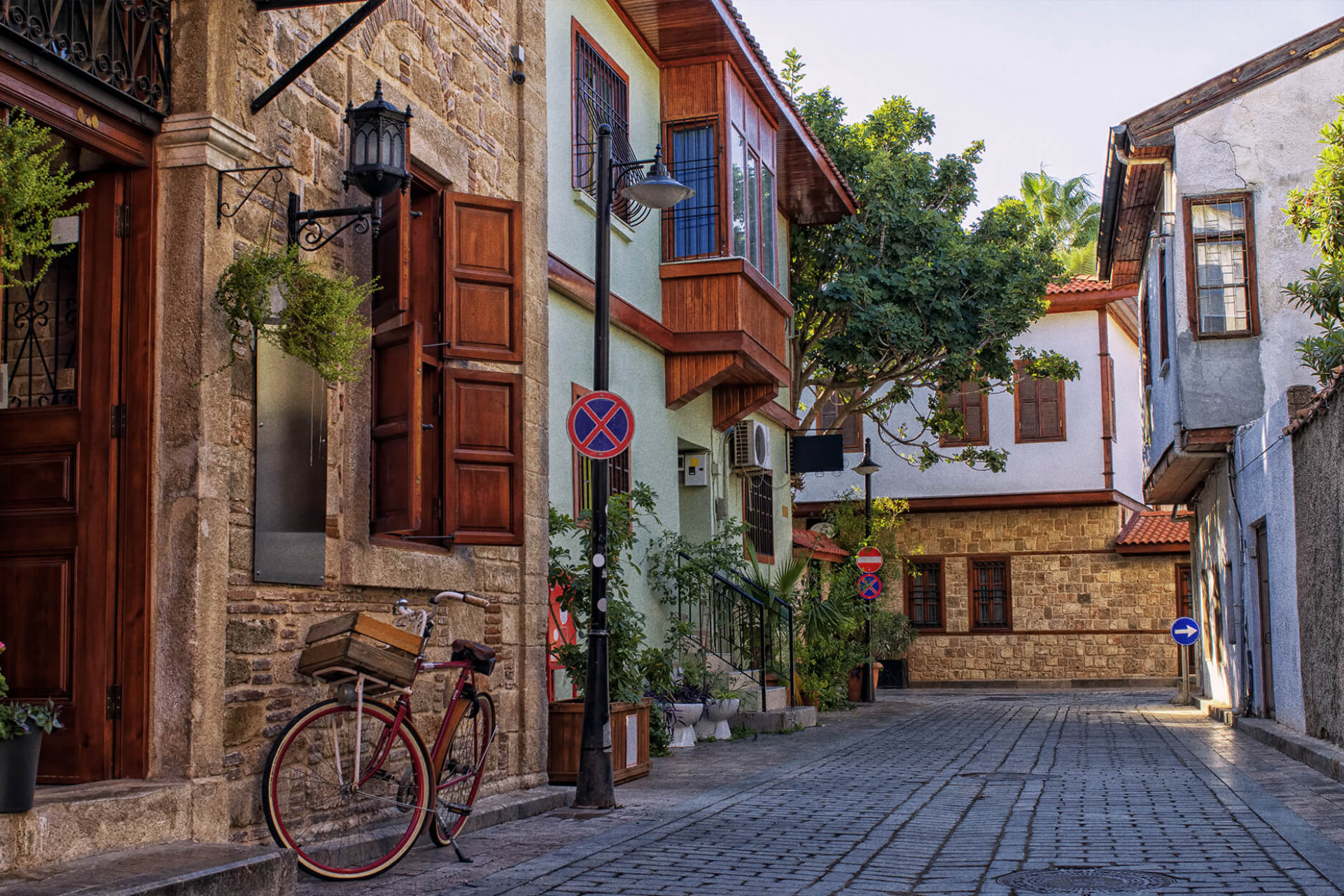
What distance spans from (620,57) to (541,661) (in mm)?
7230

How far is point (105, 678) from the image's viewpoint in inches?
241

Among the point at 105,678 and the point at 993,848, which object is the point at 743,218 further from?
the point at 105,678

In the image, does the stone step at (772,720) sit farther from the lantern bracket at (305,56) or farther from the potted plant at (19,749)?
the potted plant at (19,749)

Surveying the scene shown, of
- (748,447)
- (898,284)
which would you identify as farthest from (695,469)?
(898,284)

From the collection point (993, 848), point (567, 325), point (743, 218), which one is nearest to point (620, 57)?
point (743, 218)

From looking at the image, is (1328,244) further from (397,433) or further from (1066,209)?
(1066,209)

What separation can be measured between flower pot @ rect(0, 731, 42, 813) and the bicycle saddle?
→ 2632 mm

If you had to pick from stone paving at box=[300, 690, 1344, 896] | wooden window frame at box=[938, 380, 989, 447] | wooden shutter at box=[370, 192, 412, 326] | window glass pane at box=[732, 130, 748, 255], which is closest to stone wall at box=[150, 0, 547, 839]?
wooden shutter at box=[370, 192, 412, 326]

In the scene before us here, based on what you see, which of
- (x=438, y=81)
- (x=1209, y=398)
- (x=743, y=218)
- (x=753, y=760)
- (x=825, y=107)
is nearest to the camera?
(x=438, y=81)

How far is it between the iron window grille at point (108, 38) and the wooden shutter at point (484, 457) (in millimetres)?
2904

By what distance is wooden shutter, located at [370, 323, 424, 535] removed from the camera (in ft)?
25.1

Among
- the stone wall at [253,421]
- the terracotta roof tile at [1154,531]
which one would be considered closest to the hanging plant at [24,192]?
the stone wall at [253,421]

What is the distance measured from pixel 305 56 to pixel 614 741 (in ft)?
18.5

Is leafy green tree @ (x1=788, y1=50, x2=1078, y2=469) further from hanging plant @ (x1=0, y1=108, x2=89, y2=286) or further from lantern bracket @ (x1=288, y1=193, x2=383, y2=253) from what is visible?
hanging plant @ (x1=0, y1=108, x2=89, y2=286)
